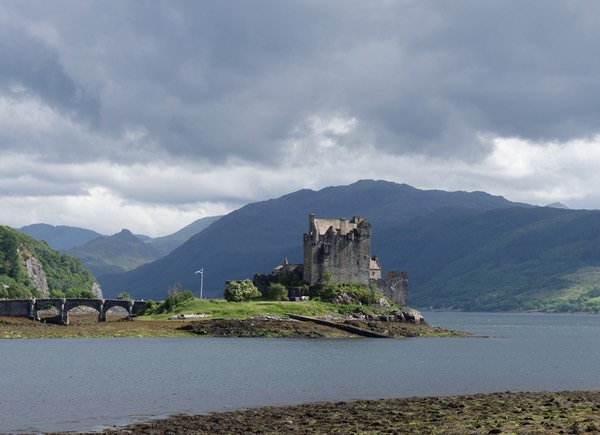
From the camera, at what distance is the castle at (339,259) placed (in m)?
162

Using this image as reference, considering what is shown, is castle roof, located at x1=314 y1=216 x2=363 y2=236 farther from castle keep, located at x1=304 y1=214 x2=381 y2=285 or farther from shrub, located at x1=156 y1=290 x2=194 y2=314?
shrub, located at x1=156 y1=290 x2=194 y2=314

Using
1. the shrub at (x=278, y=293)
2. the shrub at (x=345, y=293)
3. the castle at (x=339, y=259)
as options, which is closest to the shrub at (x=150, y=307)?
the castle at (x=339, y=259)

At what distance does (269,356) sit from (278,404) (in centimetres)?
4105

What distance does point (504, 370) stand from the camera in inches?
3627

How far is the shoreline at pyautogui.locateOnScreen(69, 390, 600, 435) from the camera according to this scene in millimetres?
45906

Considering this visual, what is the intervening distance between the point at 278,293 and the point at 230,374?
77670 millimetres

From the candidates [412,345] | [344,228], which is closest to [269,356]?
[412,345]

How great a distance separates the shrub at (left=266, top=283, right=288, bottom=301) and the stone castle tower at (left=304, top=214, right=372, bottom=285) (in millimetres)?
5913

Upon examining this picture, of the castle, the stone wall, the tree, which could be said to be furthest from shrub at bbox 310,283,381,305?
the tree

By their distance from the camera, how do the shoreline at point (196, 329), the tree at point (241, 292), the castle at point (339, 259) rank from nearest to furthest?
the shoreline at point (196, 329), the tree at point (241, 292), the castle at point (339, 259)

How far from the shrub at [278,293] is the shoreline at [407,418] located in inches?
3819

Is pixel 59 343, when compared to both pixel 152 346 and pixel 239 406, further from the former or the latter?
pixel 239 406

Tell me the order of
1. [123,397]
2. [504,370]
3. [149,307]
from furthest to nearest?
[149,307], [504,370], [123,397]

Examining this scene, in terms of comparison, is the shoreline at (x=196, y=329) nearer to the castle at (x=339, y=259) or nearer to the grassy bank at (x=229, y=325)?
the grassy bank at (x=229, y=325)
